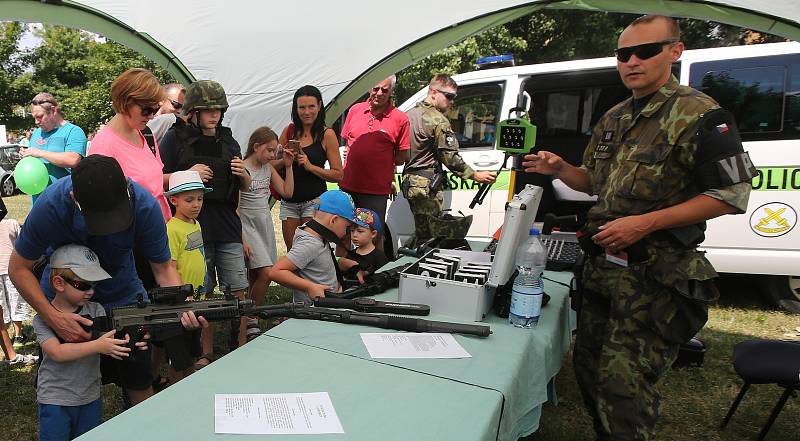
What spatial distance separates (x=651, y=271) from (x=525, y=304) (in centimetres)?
46

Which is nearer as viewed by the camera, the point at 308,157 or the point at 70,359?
the point at 70,359

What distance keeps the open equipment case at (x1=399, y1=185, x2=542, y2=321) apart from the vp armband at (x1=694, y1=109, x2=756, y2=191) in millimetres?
601

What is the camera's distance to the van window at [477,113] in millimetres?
4875

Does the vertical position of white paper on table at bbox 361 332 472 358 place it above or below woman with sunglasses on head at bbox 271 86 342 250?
below

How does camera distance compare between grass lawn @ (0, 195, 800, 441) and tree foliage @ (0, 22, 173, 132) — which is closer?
grass lawn @ (0, 195, 800, 441)

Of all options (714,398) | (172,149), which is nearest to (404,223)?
(172,149)

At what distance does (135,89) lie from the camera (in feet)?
7.59

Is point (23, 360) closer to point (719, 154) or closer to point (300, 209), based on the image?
point (300, 209)

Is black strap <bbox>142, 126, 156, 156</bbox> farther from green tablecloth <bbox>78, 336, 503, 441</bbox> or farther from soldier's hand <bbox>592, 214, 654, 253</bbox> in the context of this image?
soldier's hand <bbox>592, 214, 654, 253</bbox>

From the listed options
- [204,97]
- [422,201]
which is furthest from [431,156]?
[204,97]

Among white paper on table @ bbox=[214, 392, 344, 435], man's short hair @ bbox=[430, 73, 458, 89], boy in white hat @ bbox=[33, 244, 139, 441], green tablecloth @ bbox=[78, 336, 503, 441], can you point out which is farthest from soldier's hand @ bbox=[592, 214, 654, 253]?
man's short hair @ bbox=[430, 73, 458, 89]

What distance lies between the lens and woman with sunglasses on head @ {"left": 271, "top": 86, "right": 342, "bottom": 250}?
11.6 feet

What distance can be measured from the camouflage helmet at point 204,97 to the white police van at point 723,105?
7.83ft

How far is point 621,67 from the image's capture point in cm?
190
